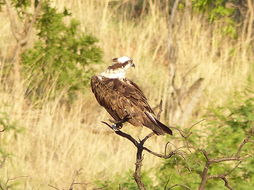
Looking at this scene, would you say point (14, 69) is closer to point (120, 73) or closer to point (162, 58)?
point (162, 58)

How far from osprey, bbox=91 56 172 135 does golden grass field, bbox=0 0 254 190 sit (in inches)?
54.4

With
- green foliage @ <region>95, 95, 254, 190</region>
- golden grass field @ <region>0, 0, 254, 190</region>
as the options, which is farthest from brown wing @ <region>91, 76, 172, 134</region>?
golden grass field @ <region>0, 0, 254, 190</region>

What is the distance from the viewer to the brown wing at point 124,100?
4.17 meters

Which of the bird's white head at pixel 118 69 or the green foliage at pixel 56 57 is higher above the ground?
the bird's white head at pixel 118 69

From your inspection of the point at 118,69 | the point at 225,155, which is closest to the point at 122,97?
the point at 118,69

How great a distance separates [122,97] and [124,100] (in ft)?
0.11

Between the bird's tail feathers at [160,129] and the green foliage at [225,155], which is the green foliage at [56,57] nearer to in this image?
the green foliage at [225,155]

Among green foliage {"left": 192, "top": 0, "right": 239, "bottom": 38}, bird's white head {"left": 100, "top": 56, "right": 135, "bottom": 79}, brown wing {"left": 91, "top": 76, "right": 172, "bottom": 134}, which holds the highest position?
green foliage {"left": 192, "top": 0, "right": 239, "bottom": 38}

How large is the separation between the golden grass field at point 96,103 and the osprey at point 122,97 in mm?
1381

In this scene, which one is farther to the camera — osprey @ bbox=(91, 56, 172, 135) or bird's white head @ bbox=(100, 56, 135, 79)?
bird's white head @ bbox=(100, 56, 135, 79)

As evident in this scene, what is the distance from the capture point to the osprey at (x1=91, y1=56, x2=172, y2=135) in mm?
4160

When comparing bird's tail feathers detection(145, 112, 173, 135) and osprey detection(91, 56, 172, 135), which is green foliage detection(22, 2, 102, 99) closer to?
osprey detection(91, 56, 172, 135)

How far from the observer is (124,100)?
4375 mm

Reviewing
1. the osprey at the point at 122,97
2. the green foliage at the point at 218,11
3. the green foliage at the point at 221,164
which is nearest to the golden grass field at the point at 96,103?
the green foliage at the point at 218,11
